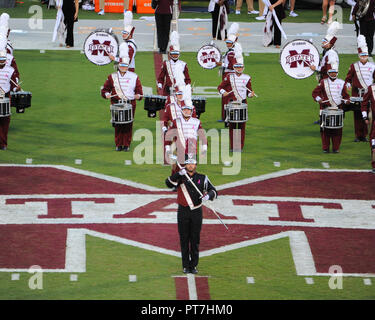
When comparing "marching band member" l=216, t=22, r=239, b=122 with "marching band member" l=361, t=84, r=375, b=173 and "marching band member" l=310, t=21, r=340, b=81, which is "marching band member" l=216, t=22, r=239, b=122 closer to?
"marching band member" l=310, t=21, r=340, b=81

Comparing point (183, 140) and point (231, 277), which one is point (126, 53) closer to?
point (183, 140)

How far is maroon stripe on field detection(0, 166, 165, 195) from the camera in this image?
19.0 meters

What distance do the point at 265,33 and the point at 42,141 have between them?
469 inches

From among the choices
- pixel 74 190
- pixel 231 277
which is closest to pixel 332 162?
pixel 74 190

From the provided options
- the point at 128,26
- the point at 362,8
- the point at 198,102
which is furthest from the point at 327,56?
the point at 362,8

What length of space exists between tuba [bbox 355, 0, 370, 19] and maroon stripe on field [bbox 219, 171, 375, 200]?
34.4 feet

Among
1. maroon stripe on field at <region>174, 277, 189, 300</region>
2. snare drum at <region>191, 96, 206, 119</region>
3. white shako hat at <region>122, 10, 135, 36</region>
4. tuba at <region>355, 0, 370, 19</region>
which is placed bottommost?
maroon stripe on field at <region>174, 277, 189, 300</region>

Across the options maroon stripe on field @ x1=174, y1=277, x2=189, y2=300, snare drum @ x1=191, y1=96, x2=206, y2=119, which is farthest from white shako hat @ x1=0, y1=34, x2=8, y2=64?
maroon stripe on field @ x1=174, y1=277, x2=189, y2=300

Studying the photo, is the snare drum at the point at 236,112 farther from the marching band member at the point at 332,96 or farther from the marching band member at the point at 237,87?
the marching band member at the point at 332,96

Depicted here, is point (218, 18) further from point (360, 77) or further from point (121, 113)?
point (121, 113)

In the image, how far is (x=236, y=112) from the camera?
21.5 meters

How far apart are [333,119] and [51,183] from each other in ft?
19.9

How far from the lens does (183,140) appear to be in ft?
61.0

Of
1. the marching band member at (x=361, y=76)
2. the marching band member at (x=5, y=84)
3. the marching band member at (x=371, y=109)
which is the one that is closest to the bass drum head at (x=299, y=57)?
the marching band member at (x=361, y=76)
